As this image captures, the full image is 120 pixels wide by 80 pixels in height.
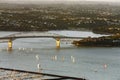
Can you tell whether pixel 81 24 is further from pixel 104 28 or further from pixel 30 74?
pixel 30 74

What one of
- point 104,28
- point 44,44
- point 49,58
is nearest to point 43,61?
point 49,58

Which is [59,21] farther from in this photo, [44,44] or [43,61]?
[43,61]

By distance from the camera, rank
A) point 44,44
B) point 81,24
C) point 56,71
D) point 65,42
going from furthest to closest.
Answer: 1. point 81,24
2. point 65,42
3. point 44,44
4. point 56,71

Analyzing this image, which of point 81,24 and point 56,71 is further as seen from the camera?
point 81,24

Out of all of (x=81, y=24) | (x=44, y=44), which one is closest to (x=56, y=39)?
(x=44, y=44)

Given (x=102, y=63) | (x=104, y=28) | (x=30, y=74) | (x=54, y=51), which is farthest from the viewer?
(x=104, y=28)

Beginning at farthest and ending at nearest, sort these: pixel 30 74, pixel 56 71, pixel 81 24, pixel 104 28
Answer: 1. pixel 81 24
2. pixel 104 28
3. pixel 56 71
4. pixel 30 74
